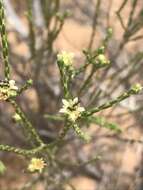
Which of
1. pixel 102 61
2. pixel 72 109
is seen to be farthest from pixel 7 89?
pixel 102 61

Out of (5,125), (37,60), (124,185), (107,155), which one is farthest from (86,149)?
(37,60)

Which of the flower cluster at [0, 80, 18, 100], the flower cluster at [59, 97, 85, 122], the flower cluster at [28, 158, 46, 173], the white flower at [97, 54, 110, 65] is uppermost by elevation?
the white flower at [97, 54, 110, 65]

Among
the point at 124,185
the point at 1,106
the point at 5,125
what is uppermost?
the point at 1,106

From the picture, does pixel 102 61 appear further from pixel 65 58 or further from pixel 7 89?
pixel 7 89

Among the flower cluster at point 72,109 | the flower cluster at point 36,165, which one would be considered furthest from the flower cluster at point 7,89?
the flower cluster at point 36,165

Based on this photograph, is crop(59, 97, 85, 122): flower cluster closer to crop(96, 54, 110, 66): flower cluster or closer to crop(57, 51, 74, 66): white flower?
crop(57, 51, 74, 66): white flower

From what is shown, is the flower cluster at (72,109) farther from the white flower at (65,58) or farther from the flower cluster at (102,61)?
the flower cluster at (102,61)

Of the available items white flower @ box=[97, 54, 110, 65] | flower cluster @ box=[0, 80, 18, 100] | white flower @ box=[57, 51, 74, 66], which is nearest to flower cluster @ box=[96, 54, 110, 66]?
white flower @ box=[97, 54, 110, 65]

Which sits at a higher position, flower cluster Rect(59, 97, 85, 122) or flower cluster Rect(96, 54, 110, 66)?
flower cluster Rect(96, 54, 110, 66)

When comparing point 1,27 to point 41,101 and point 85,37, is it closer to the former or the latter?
point 41,101
